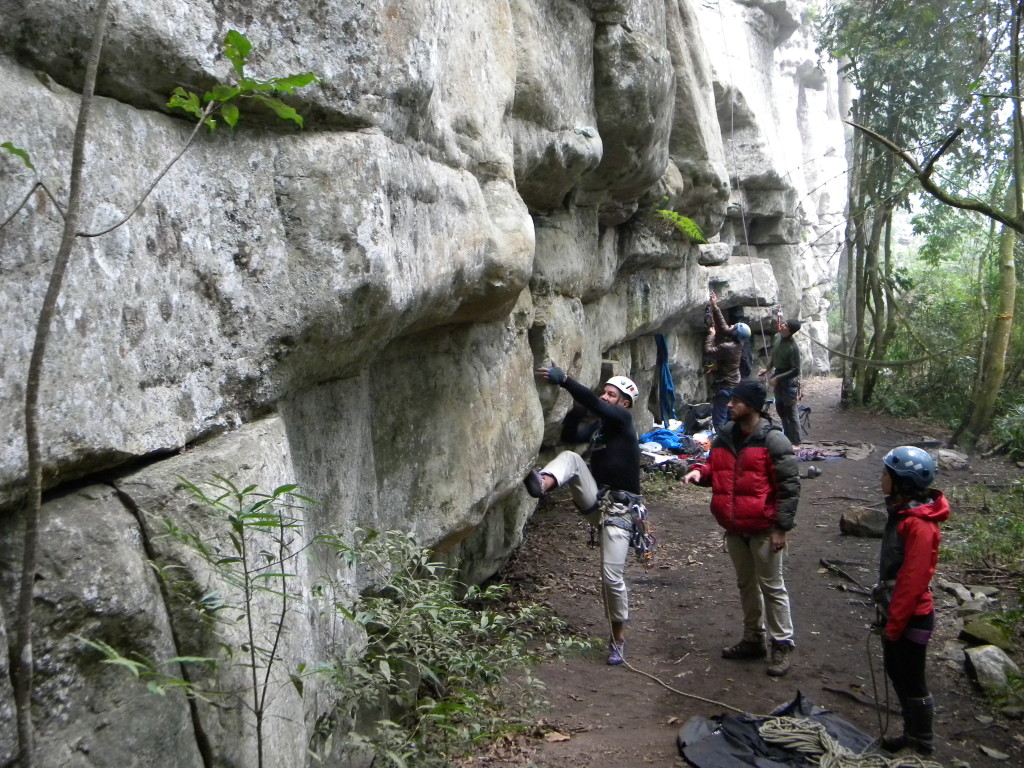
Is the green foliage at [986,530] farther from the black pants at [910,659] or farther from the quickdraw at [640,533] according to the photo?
the quickdraw at [640,533]

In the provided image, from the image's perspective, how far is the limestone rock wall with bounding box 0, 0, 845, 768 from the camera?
7.54 ft

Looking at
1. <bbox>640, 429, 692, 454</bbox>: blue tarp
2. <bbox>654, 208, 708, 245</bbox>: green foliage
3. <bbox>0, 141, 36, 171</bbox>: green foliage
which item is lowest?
<bbox>640, 429, 692, 454</bbox>: blue tarp

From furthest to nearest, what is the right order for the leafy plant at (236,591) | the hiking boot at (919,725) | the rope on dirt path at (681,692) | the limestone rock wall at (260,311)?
1. the rope on dirt path at (681,692)
2. the hiking boot at (919,725)
3. the leafy plant at (236,591)
4. the limestone rock wall at (260,311)

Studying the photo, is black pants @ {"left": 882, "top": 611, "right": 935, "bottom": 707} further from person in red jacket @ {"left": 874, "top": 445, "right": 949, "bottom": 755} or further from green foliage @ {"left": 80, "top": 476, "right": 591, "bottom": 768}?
green foliage @ {"left": 80, "top": 476, "right": 591, "bottom": 768}

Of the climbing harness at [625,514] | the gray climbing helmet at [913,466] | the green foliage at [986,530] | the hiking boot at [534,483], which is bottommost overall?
the green foliage at [986,530]

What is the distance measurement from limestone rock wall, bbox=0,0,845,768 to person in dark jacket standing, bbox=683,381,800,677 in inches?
60.8

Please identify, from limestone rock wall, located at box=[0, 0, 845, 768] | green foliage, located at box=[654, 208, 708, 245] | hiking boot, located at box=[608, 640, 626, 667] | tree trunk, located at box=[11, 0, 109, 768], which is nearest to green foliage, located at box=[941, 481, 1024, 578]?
hiking boot, located at box=[608, 640, 626, 667]

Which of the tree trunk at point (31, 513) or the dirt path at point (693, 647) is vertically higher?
the tree trunk at point (31, 513)

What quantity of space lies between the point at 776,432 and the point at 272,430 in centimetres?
365

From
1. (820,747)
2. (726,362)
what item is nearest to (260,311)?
(820,747)

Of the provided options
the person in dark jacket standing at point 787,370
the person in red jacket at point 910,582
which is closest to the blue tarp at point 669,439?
the person in dark jacket standing at point 787,370

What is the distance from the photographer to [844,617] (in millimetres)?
6707

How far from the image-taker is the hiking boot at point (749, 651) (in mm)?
6004

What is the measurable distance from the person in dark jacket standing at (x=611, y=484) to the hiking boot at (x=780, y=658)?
3.39ft
